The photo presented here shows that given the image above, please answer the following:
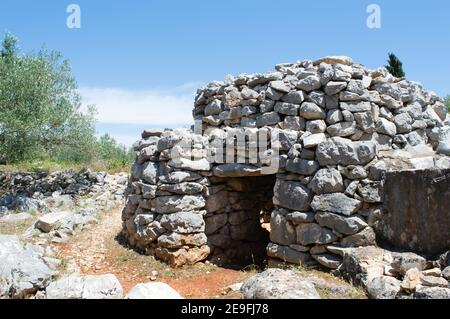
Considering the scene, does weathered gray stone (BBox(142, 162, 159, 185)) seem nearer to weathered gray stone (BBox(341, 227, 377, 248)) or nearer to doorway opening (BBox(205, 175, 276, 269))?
doorway opening (BBox(205, 175, 276, 269))

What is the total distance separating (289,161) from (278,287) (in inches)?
95.0

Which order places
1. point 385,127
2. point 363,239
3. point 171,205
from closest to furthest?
point 363,239 → point 385,127 → point 171,205

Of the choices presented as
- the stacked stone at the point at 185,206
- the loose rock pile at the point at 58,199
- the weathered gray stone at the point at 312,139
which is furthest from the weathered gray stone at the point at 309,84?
the loose rock pile at the point at 58,199

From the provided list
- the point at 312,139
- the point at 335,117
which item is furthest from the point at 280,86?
the point at 312,139

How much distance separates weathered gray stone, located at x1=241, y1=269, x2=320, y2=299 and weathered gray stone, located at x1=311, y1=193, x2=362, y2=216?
1.42 metres

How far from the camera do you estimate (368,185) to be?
18.4 ft

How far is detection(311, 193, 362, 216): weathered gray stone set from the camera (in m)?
5.57

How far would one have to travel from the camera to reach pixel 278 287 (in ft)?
13.8

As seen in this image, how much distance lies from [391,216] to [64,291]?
4.21m

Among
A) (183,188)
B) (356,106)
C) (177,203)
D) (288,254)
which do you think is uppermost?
(356,106)

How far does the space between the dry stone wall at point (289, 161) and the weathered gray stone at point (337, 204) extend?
0.05 ft

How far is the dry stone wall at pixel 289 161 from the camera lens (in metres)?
5.69

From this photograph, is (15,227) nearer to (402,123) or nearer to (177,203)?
(177,203)
